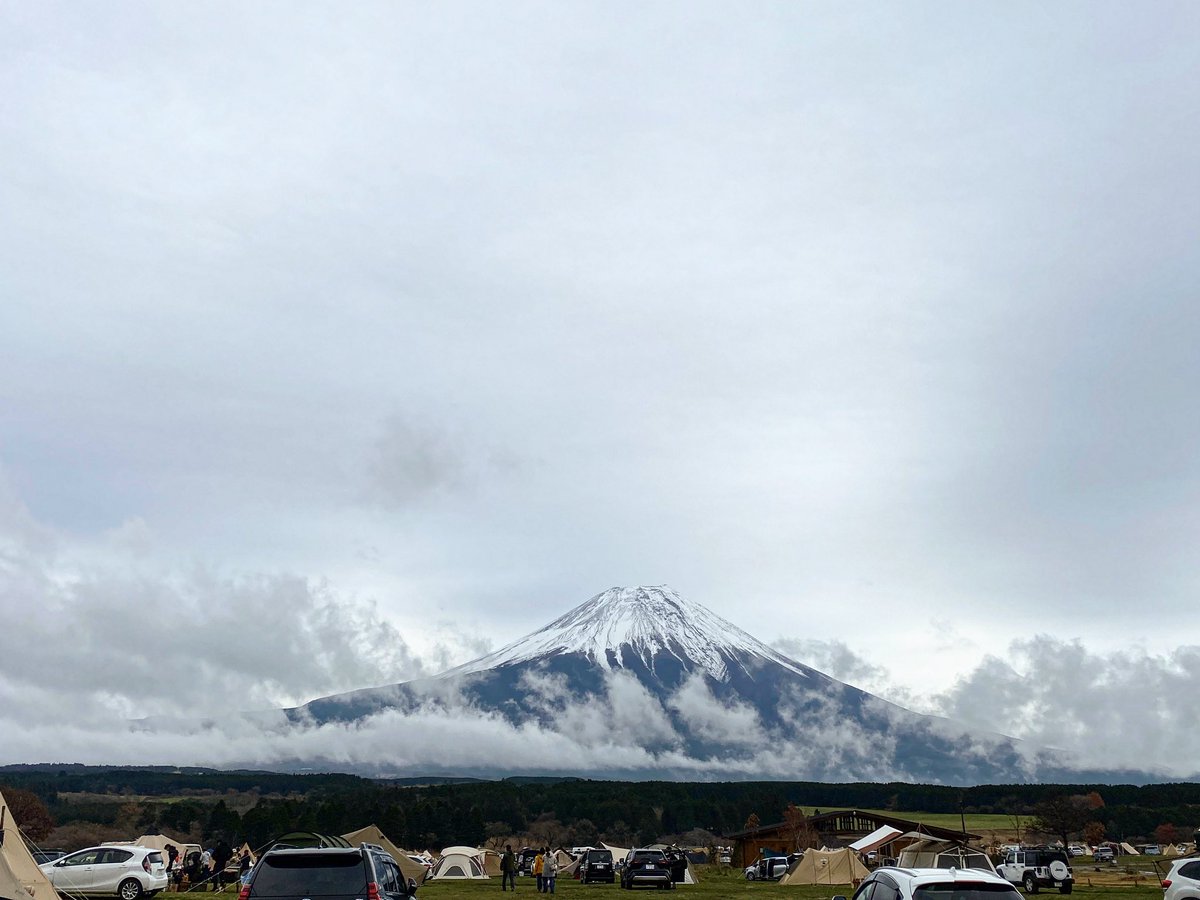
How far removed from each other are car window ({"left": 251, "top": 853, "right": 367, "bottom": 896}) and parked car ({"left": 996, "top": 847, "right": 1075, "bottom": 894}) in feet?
113

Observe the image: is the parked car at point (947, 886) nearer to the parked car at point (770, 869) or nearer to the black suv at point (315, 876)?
the black suv at point (315, 876)

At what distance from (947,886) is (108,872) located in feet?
84.6

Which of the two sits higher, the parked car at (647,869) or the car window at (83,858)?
the car window at (83,858)

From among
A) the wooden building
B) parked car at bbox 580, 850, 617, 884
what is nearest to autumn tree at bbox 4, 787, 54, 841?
the wooden building

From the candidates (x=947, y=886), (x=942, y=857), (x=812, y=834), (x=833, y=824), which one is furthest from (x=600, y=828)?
(x=947, y=886)

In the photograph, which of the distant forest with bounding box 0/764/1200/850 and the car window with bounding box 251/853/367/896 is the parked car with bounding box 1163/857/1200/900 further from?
the distant forest with bounding box 0/764/1200/850

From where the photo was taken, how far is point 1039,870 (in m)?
44.3

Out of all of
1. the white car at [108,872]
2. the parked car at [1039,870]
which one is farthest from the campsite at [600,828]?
the white car at [108,872]

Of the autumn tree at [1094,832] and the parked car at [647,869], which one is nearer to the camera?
the parked car at [647,869]

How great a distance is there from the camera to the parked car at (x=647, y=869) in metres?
40.3

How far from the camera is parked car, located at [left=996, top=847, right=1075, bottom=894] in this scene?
42094mm

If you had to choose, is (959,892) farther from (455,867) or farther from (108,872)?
(455,867)

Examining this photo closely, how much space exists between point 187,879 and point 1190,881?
123 feet

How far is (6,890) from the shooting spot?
61.1ft
